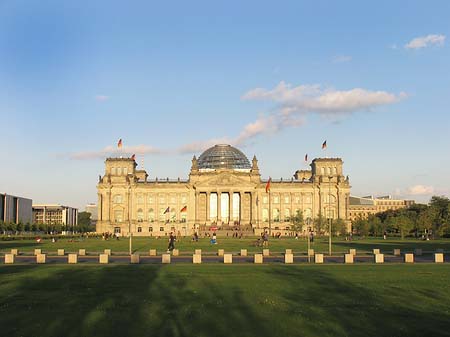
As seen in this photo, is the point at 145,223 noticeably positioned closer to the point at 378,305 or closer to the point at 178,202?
the point at 178,202

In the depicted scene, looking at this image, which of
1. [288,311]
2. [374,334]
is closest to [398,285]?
[288,311]

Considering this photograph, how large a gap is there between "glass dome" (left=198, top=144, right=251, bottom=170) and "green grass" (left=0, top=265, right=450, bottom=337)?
150997 millimetres

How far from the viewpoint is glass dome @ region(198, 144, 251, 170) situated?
18900cm

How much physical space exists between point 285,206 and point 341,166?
22.6 metres

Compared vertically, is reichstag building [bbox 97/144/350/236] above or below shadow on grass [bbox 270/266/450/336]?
above

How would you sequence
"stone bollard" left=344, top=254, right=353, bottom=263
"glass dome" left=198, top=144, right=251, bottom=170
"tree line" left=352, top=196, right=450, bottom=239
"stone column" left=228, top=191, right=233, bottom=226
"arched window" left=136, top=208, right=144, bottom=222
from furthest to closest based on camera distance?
"glass dome" left=198, top=144, right=251, bottom=170 → "arched window" left=136, top=208, right=144, bottom=222 → "stone column" left=228, top=191, right=233, bottom=226 → "tree line" left=352, top=196, right=450, bottom=239 → "stone bollard" left=344, top=254, right=353, bottom=263

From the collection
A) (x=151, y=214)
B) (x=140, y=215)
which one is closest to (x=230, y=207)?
(x=151, y=214)

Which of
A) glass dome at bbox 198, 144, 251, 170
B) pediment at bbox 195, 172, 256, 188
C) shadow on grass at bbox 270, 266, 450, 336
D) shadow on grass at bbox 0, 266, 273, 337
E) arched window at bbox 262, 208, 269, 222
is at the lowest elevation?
shadow on grass at bbox 270, 266, 450, 336

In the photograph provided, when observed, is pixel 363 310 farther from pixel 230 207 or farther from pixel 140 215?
pixel 140 215

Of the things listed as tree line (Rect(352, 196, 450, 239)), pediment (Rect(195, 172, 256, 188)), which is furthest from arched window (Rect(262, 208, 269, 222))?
tree line (Rect(352, 196, 450, 239))

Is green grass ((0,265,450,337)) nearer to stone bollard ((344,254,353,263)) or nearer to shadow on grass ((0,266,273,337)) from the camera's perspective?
shadow on grass ((0,266,273,337))

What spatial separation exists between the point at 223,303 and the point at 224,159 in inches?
6543

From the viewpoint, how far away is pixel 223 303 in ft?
79.3

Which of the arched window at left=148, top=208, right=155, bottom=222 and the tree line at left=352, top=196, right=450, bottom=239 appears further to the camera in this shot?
the arched window at left=148, top=208, right=155, bottom=222
